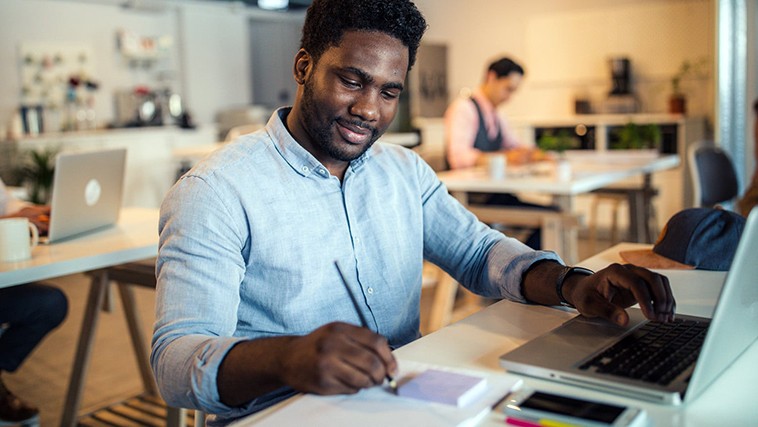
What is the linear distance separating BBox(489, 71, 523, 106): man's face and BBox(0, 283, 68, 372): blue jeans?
283 cm

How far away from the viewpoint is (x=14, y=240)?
6.36 feet

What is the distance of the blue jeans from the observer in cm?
240

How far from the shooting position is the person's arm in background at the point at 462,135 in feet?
14.1

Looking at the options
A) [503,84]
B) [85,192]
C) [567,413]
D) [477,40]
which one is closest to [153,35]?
[477,40]

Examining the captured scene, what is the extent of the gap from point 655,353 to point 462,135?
3.43 metres

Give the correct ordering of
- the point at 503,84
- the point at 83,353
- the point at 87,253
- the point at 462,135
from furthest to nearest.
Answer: the point at 503,84 → the point at 462,135 → the point at 83,353 → the point at 87,253

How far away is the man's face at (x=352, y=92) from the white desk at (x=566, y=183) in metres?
2.24

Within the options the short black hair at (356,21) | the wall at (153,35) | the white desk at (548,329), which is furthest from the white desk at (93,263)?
the wall at (153,35)

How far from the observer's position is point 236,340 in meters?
1.00

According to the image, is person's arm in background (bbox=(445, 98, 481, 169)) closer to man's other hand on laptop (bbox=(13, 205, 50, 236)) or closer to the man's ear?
man's other hand on laptop (bbox=(13, 205, 50, 236))

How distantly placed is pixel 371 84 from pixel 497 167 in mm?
2480

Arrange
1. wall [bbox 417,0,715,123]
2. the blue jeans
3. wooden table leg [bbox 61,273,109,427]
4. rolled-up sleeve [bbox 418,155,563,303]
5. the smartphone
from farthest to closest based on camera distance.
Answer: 1. wall [bbox 417,0,715,123]
2. wooden table leg [bbox 61,273,109,427]
3. the blue jeans
4. rolled-up sleeve [bbox 418,155,563,303]
5. the smartphone

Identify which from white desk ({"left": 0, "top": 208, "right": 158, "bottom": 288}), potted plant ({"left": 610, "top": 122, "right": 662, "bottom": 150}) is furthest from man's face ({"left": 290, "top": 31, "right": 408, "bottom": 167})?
potted plant ({"left": 610, "top": 122, "right": 662, "bottom": 150})

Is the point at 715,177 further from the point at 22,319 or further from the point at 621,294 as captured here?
the point at 22,319
